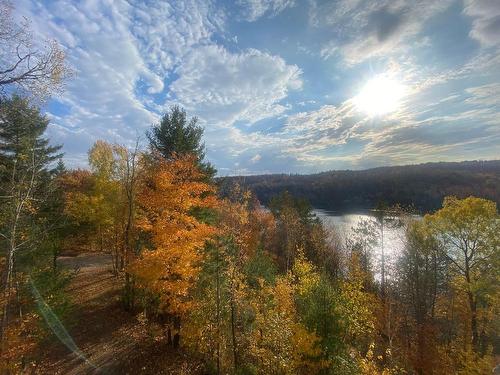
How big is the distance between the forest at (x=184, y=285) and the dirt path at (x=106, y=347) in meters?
0.09

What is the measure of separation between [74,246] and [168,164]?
95.6 feet

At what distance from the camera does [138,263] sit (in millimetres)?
13430

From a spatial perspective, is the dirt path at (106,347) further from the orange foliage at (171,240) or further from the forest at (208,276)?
the orange foliage at (171,240)

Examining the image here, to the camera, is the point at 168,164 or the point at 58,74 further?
the point at 168,164

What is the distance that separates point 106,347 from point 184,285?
6591 mm

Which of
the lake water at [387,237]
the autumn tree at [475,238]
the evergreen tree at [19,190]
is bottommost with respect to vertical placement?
the lake water at [387,237]

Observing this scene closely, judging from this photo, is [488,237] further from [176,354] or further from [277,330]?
[176,354]

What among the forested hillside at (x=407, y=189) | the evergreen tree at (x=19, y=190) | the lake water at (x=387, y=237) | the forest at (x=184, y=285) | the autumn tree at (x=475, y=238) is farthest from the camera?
the forested hillside at (x=407, y=189)

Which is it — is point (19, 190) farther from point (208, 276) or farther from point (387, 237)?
point (387, 237)

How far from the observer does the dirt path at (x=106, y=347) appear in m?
14.0

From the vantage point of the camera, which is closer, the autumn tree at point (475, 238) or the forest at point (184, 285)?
the forest at point (184, 285)

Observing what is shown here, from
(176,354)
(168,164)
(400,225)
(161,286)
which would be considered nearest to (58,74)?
(168,164)

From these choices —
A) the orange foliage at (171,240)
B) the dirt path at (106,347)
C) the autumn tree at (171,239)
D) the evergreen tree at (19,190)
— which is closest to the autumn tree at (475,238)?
the orange foliage at (171,240)

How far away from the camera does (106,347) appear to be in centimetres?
1565
